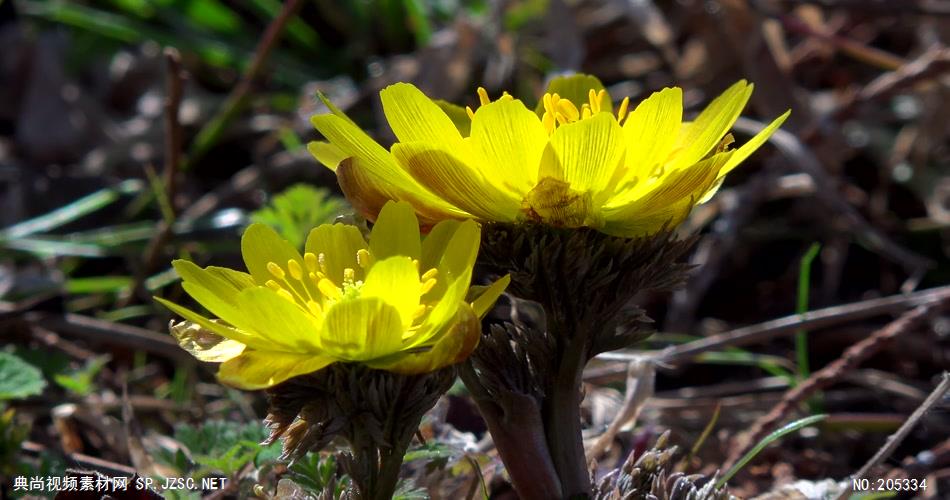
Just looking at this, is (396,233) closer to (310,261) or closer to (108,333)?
(310,261)

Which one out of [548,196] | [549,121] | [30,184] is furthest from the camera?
[30,184]

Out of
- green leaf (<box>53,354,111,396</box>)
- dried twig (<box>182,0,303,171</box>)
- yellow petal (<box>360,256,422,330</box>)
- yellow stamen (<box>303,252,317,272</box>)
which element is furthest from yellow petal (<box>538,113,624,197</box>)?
dried twig (<box>182,0,303,171</box>)

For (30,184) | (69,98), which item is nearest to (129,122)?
(69,98)

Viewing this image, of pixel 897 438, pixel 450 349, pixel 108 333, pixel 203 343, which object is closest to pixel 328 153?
pixel 203 343

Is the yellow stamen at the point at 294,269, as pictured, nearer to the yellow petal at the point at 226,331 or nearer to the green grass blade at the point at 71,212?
the yellow petal at the point at 226,331

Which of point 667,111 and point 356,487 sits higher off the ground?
point 667,111

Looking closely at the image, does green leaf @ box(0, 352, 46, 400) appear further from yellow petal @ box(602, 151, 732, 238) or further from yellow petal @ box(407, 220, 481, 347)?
yellow petal @ box(602, 151, 732, 238)

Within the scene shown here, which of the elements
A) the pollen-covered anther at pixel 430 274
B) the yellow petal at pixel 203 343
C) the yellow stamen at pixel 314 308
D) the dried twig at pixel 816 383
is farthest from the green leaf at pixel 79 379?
the dried twig at pixel 816 383

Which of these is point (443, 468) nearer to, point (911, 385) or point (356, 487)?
point (356, 487)
